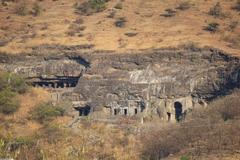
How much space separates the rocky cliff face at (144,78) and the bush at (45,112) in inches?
108

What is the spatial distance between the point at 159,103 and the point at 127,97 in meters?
2.50

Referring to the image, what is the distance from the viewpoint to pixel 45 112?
44.7 m

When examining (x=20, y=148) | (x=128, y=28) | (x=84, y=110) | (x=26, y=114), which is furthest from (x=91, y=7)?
(x=20, y=148)

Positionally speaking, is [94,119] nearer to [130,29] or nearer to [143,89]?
[143,89]

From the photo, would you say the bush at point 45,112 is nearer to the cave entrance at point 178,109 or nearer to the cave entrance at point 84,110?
the cave entrance at point 84,110

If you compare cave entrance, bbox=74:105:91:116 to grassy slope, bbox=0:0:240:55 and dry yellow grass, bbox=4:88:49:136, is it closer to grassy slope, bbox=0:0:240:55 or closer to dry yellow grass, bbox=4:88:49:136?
dry yellow grass, bbox=4:88:49:136

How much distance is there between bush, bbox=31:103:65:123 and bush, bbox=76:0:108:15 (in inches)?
797

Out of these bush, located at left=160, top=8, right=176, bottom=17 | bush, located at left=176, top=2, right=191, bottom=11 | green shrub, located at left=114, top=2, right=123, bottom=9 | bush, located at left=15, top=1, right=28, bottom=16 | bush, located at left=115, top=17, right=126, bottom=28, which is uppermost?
bush, located at left=176, top=2, right=191, bottom=11

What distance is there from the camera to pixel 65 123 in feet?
146

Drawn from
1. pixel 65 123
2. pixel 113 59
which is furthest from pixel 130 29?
pixel 65 123

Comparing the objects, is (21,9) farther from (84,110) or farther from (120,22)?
(84,110)

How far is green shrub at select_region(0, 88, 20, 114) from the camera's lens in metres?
45.3

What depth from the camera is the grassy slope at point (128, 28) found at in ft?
171

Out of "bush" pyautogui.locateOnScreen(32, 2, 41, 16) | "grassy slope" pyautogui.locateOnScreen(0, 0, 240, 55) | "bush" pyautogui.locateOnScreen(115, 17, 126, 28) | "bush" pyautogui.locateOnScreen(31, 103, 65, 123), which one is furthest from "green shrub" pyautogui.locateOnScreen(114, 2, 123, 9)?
"bush" pyautogui.locateOnScreen(31, 103, 65, 123)
